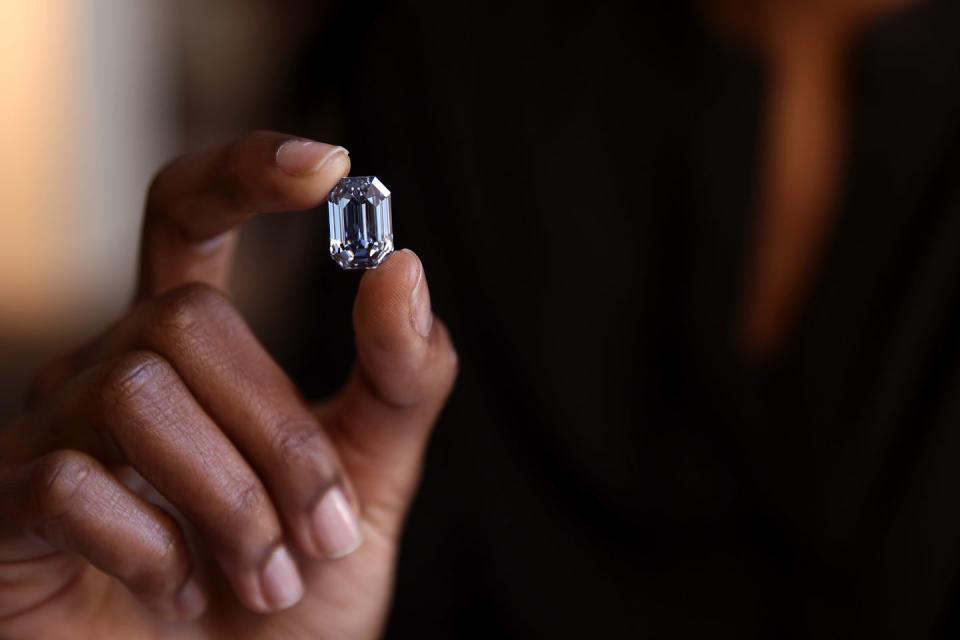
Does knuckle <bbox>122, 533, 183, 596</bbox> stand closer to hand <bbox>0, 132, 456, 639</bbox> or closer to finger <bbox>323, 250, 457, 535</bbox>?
hand <bbox>0, 132, 456, 639</bbox>

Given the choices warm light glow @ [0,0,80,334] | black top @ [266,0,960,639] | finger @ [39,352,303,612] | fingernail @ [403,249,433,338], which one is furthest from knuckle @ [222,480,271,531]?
warm light glow @ [0,0,80,334]

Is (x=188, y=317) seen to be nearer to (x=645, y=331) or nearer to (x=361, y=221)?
(x=361, y=221)

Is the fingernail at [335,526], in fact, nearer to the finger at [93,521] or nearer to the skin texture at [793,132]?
the finger at [93,521]

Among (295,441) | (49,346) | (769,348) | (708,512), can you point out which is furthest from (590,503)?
(49,346)

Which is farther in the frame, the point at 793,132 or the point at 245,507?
the point at 793,132

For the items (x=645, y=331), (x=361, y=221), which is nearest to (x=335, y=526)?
(x=361, y=221)

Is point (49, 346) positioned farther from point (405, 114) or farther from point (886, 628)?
point (886, 628)
